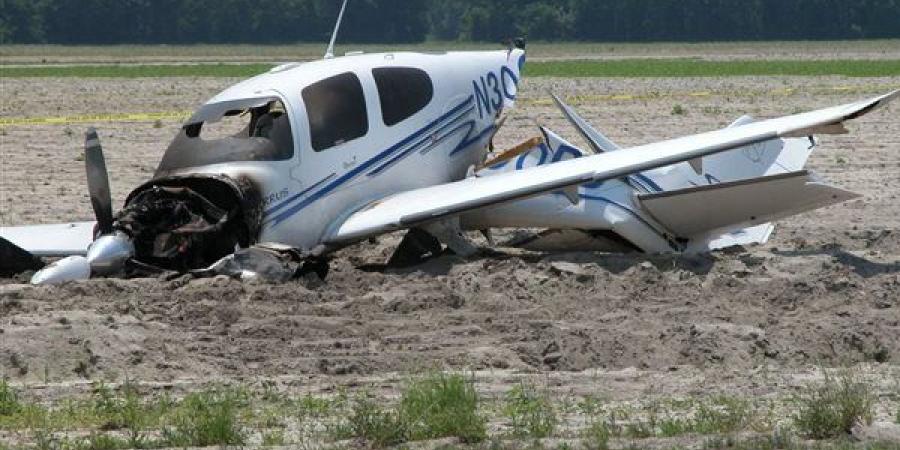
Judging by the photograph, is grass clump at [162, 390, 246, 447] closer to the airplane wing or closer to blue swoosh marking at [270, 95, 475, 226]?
blue swoosh marking at [270, 95, 475, 226]

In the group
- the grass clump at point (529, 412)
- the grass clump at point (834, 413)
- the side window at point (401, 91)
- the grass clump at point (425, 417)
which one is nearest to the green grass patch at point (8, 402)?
the grass clump at point (425, 417)

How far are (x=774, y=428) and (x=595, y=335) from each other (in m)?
3.14

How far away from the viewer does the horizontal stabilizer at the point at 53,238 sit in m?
16.5

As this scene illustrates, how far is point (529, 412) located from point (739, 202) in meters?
6.76

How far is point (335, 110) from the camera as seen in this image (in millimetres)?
16422

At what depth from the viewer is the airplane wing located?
15422 millimetres

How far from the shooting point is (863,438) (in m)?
9.30

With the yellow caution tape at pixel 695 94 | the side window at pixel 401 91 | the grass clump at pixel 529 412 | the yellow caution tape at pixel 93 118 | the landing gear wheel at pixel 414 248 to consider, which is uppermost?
the side window at pixel 401 91

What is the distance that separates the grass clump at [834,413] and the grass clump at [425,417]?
1660 millimetres

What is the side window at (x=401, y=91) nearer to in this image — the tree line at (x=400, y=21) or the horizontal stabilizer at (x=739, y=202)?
the horizontal stabilizer at (x=739, y=202)

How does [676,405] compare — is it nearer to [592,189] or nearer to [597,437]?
[597,437]

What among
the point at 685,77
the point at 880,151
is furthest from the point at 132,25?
the point at 880,151

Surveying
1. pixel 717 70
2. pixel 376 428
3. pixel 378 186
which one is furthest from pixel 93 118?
pixel 717 70

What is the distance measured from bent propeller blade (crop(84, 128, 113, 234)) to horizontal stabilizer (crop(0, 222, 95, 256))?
3.86 feet
